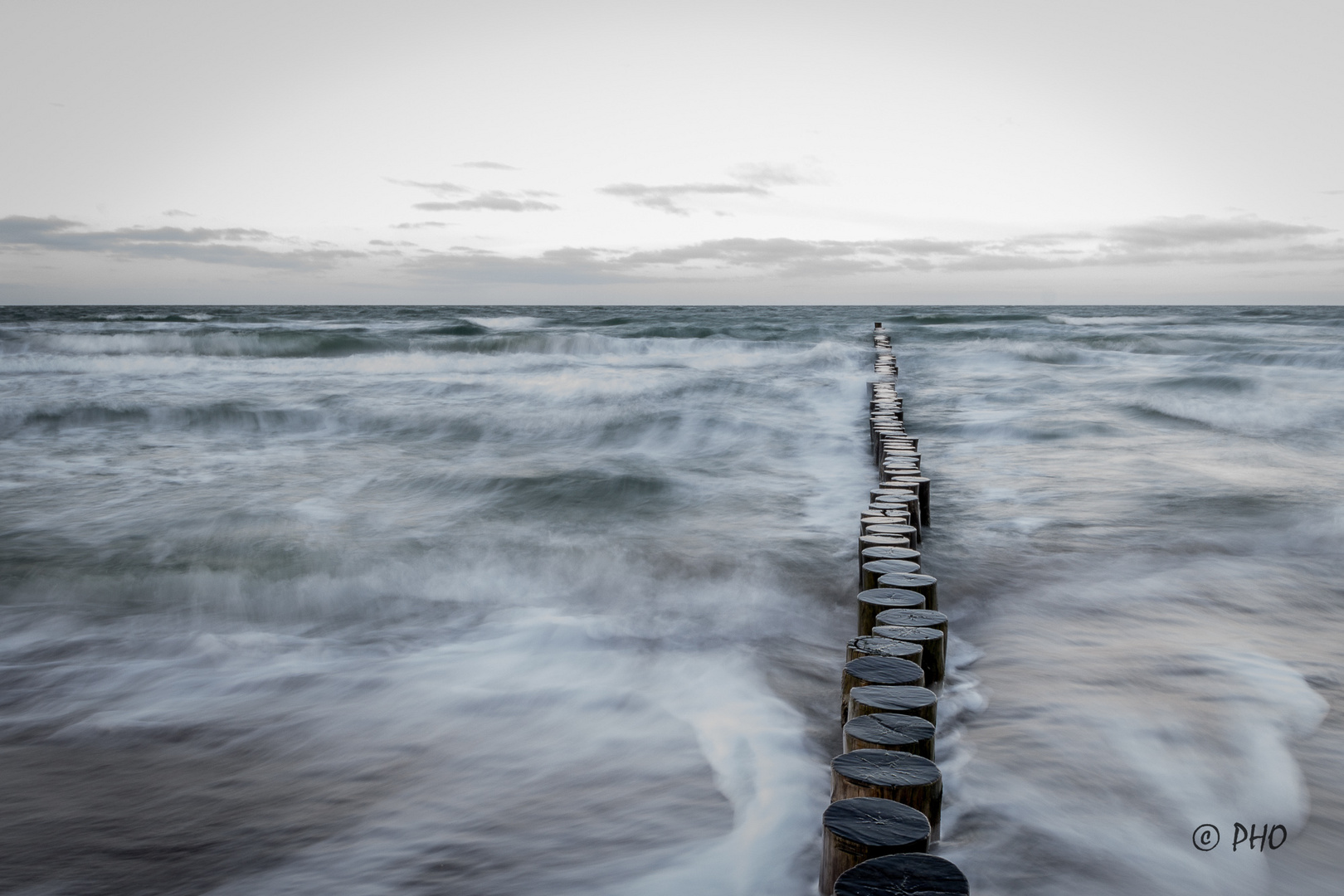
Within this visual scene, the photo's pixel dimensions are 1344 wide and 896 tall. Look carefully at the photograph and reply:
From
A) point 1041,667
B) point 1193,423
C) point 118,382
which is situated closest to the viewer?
point 1041,667

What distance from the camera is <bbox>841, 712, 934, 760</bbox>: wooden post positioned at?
6.61 feet

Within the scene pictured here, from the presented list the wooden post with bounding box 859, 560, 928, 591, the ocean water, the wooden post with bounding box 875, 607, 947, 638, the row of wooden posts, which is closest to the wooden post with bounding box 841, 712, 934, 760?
the row of wooden posts

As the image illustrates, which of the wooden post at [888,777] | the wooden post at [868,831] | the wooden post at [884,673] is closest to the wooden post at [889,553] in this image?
the wooden post at [884,673]

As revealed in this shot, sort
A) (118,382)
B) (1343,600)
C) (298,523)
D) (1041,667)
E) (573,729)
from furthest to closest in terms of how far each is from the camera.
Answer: (118,382) → (298,523) → (1343,600) → (1041,667) → (573,729)

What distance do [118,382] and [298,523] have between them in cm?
1160

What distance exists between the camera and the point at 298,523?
6.13 m

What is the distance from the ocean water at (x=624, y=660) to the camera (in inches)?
98.3

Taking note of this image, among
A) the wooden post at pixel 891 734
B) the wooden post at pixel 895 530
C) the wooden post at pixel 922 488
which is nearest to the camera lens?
the wooden post at pixel 891 734

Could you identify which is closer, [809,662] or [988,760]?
[988,760]

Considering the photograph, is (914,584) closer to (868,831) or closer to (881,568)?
(881,568)

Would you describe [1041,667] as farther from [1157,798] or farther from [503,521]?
[503,521]

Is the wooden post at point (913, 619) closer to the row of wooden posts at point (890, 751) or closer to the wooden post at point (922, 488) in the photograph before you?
the row of wooden posts at point (890, 751)

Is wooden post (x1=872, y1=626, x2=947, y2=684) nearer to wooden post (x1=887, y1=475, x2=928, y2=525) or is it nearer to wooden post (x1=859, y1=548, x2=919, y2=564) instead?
wooden post (x1=859, y1=548, x2=919, y2=564)

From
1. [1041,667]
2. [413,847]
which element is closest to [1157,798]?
[1041,667]
